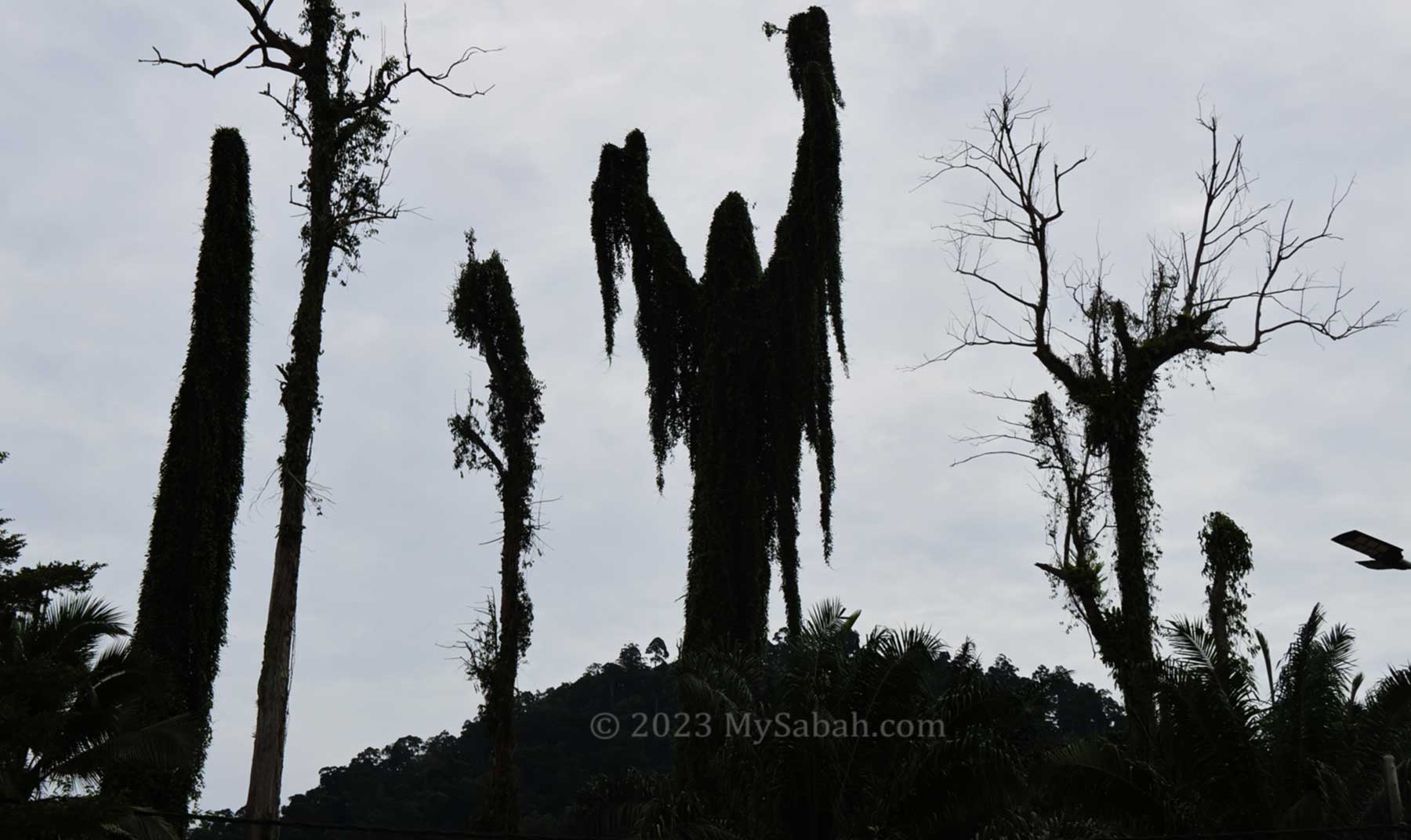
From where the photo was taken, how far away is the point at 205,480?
15727 millimetres

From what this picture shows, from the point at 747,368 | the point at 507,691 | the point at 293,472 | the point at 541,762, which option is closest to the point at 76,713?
the point at 293,472

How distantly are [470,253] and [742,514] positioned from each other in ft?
22.0

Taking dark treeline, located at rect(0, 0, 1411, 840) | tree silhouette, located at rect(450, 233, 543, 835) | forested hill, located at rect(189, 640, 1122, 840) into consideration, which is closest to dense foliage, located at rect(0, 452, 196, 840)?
dark treeline, located at rect(0, 0, 1411, 840)

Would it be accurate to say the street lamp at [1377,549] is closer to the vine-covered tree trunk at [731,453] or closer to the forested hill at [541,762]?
the vine-covered tree trunk at [731,453]

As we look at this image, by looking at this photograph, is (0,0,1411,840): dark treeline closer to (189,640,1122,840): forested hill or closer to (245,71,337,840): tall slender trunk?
(245,71,337,840): tall slender trunk

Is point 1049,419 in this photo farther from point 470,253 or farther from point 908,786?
point 908,786

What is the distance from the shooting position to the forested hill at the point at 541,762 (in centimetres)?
3144

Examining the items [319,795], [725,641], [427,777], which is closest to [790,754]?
[725,641]

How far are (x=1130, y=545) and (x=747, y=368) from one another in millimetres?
6232

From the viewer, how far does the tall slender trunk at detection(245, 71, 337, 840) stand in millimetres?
12688

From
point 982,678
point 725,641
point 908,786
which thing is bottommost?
point 908,786

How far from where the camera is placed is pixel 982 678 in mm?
12312

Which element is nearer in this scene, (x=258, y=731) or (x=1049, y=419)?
(x=258, y=731)

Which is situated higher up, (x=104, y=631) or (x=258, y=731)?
(x=104, y=631)
